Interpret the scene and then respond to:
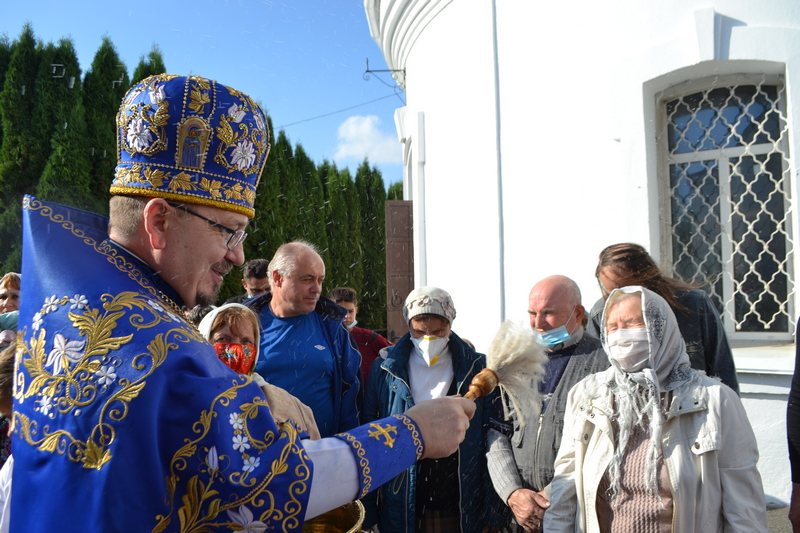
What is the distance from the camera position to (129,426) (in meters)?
1.19

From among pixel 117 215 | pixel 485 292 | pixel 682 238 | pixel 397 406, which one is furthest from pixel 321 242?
pixel 117 215

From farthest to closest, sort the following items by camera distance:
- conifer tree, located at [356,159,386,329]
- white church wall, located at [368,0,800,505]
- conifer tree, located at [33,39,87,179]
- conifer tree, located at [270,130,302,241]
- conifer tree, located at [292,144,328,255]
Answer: conifer tree, located at [356,159,386,329]
conifer tree, located at [292,144,328,255]
conifer tree, located at [270,130,302,241]
conifer tree, located at [33,39,87,179]
white church wall, located at [368,0,800,505]

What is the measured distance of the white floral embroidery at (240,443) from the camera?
49.5 inches

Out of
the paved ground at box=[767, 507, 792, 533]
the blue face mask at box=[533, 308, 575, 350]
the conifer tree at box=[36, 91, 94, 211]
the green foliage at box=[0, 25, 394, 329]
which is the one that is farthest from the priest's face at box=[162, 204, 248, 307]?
the conifer tree at box=[36, 91, 94, 211]

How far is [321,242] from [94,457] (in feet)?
42.7

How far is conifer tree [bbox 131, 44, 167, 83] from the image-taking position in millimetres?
11219

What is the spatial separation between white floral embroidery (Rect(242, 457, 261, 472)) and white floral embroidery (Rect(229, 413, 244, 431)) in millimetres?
68

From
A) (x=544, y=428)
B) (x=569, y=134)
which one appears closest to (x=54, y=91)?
(x=569, y=134)

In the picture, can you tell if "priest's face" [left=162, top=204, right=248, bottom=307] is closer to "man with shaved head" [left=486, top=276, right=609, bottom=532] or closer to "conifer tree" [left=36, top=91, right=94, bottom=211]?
"man with shaved head" [left=486, top=276, right=609, bottom=532]

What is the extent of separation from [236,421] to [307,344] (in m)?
2.58

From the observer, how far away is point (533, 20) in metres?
5.84

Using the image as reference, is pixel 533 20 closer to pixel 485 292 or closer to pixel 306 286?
pixel 485 292

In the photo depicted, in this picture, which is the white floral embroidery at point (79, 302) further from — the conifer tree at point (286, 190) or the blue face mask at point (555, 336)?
the conifer tree at point (286, 190)

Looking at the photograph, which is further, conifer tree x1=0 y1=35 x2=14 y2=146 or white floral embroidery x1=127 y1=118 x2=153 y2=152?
conifer tree x1=0 y1=35 x2=14 y2=146
